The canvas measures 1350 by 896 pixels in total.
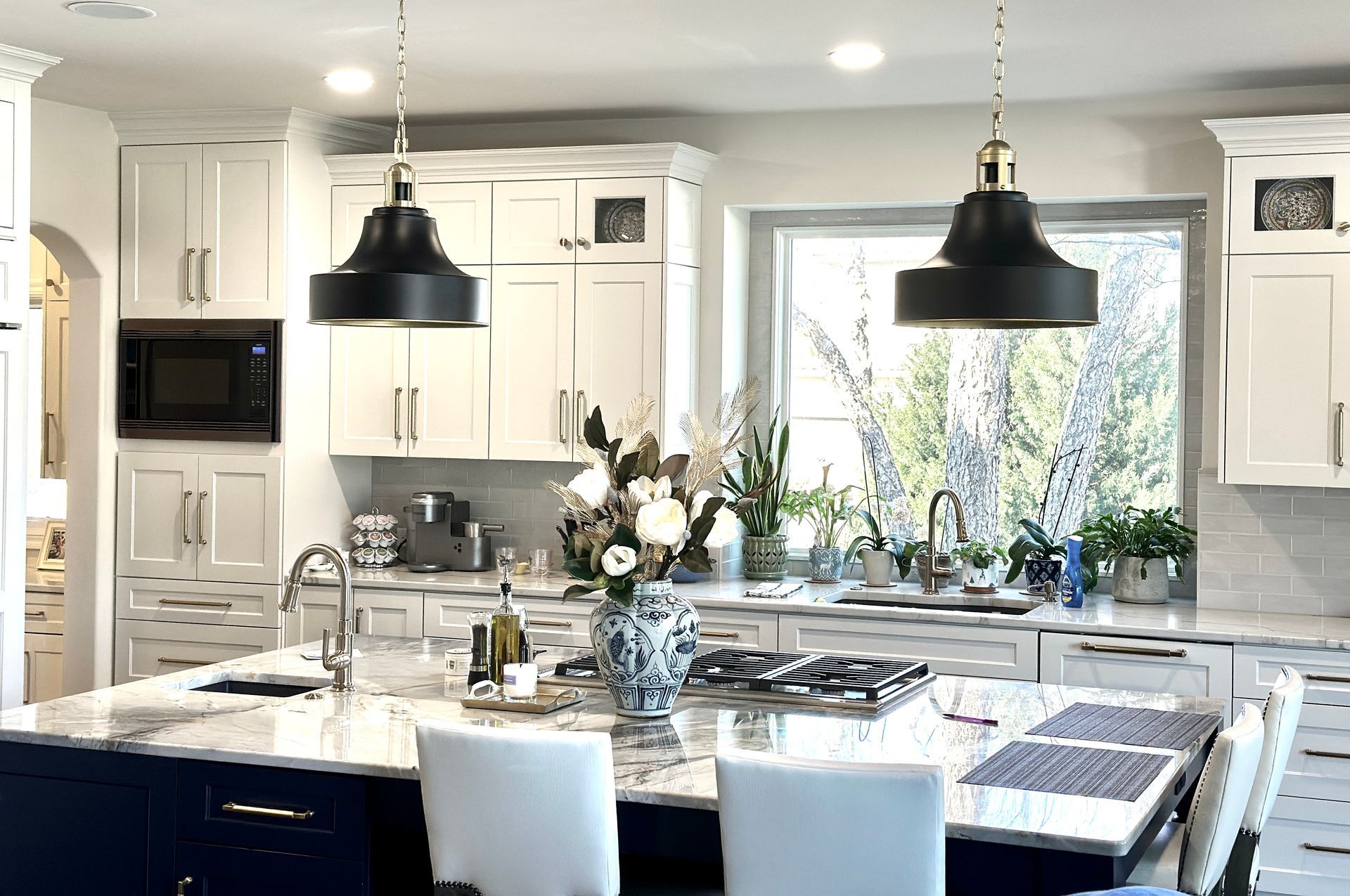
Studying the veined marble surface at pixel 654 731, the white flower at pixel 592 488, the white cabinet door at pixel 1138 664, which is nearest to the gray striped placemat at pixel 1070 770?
the veined marble surface at pixel 654 731

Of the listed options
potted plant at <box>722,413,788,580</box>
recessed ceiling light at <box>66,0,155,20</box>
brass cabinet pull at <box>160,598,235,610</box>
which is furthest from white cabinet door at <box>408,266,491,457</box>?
recessed ceiling light at <box>66,0,155,20</box>

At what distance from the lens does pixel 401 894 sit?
2.76 m

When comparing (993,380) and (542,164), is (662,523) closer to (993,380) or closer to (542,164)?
(542,164)

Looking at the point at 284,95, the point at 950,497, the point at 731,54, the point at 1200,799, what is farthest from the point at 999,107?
the point at 284,95

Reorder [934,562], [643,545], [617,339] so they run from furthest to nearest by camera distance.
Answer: [617,339]
[934,562]
[643,545]

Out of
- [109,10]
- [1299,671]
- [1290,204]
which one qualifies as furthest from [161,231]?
[1299,671]

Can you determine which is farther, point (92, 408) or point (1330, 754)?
point (92, 408)

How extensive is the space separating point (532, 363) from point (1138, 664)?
8.09ft

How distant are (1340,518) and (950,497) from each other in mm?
1334

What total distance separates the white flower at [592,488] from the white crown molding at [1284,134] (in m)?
2.69

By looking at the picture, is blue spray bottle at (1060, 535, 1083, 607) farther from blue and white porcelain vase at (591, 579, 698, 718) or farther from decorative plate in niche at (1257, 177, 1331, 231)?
blue and white porcelain vase at (591, 579, 698, 718)

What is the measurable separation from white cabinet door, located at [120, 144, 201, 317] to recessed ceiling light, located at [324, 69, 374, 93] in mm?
792

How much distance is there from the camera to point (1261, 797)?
2738 millimetres

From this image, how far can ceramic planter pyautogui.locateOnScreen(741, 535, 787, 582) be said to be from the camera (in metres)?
5.49
